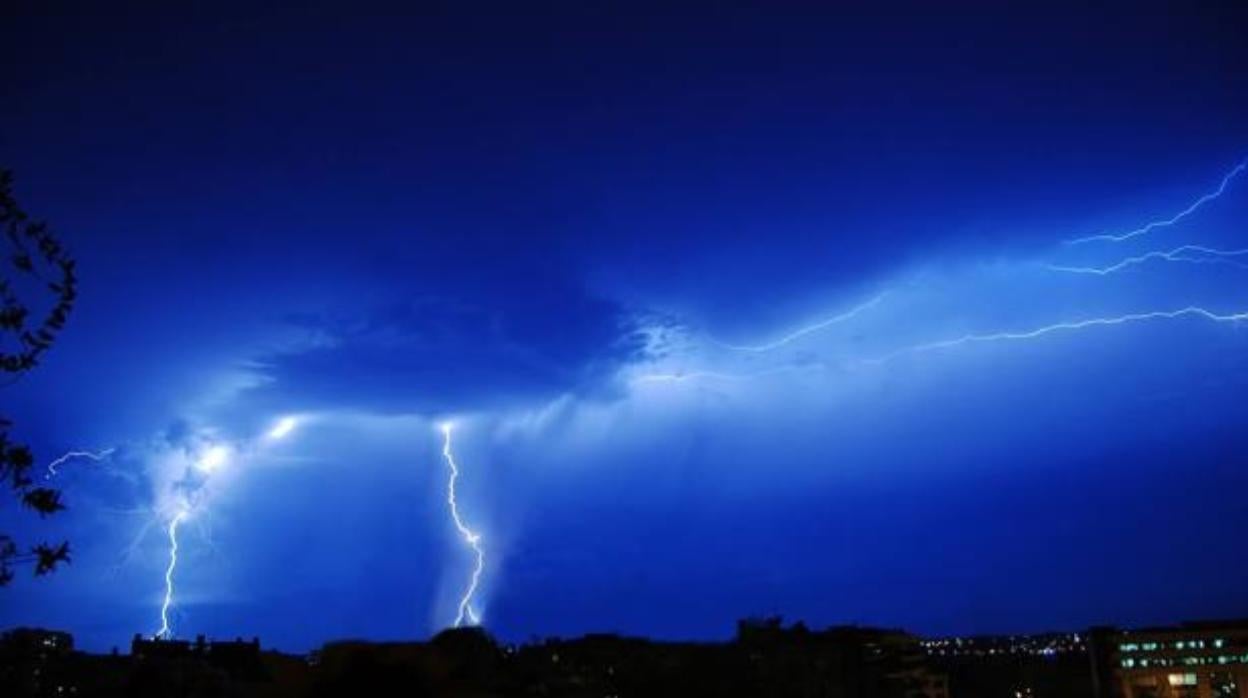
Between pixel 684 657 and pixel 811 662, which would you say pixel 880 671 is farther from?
pixel 684 657

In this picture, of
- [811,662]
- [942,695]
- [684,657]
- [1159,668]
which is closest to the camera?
[684,657]

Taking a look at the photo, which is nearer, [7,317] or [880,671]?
[7,317]

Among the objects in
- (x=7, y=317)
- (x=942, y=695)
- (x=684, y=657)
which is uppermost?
(x=7, y=317)

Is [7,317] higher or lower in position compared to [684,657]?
higher

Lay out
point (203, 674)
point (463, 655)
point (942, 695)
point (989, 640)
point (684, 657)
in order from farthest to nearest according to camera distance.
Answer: point (989, 640) < point (942, 695) < point (684, 657) < point (203, 674) < point (463, 655)

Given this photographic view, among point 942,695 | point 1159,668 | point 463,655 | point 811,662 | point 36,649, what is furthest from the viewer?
point 1159,668

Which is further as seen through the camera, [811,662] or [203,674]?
[811,662]

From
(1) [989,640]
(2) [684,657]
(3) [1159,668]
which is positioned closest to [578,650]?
(2) [684,657]

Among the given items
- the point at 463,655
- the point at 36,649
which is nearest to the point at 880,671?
the point at 36,649

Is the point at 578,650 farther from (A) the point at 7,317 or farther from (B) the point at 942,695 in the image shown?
(A) the point at 7,317
